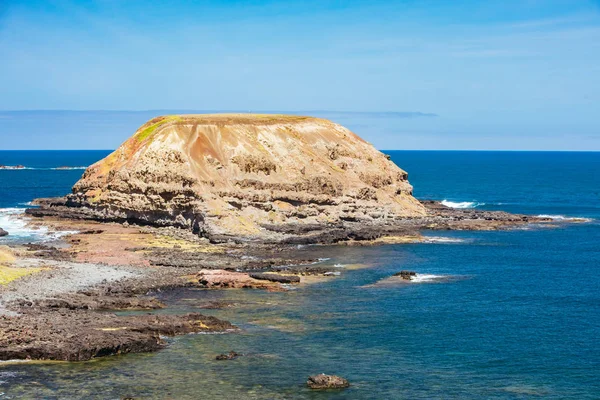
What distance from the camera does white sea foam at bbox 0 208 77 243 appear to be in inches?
3273

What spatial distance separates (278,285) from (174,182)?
1311 inches

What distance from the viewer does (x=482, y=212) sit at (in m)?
113

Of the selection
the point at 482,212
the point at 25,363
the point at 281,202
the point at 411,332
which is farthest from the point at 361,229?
the point at 25,363

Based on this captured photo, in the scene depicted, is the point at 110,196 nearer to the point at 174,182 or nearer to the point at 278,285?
the point at 174,182

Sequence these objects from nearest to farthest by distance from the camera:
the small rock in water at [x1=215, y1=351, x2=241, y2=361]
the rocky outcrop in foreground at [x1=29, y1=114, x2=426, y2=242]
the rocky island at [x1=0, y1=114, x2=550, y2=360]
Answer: the small rock in water at [x1=215, y1=351, x2=241, y2=361], the rocky island at [x1=0, y1=114, x2=550, y2=360], the rocky outcrop in foreground at [x1=29, y1=114, x2=426, y2=242]

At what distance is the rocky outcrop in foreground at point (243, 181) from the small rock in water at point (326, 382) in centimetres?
4631

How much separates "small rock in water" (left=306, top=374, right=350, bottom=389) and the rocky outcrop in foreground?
46314 mm

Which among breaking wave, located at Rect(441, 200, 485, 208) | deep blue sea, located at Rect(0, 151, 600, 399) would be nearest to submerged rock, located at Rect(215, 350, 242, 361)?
deep blue sea, located at Rect(0, 151, 600, 399)

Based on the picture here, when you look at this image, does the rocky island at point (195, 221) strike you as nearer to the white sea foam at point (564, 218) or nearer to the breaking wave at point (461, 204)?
the white sea foam at point (564, 218)

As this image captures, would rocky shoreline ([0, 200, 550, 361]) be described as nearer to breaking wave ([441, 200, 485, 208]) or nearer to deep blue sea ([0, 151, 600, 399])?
deep blue sea ([0, 151, 600, 399])

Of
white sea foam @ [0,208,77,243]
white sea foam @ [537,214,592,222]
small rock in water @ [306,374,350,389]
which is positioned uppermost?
white sea foam @ [537,214,592,222]

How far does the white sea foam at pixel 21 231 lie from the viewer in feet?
273

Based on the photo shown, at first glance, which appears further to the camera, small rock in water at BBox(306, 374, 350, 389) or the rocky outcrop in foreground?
the rocky outcrop in foreground

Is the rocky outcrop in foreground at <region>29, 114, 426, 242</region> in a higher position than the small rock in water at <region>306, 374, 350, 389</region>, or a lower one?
higher
